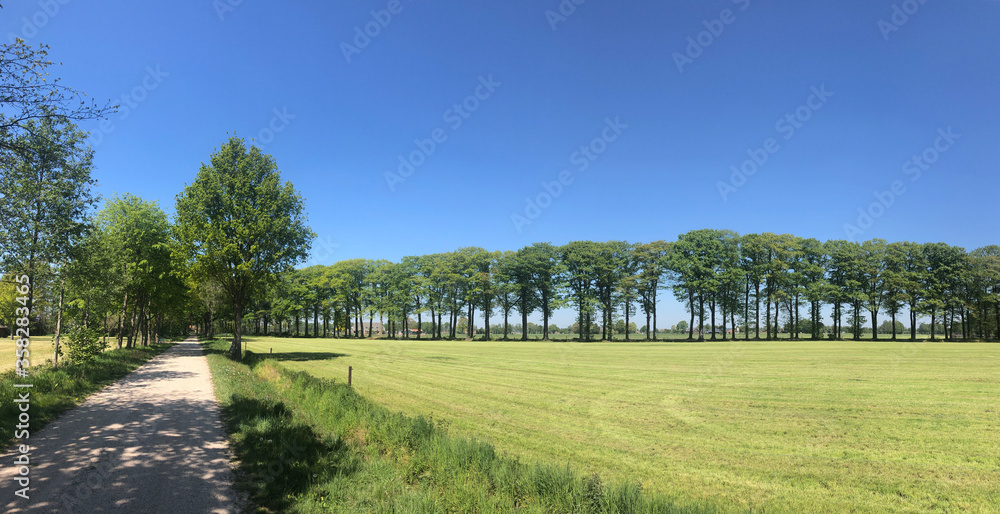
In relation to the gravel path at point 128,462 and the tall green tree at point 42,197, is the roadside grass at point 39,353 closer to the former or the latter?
the tall green tree at point 42,197

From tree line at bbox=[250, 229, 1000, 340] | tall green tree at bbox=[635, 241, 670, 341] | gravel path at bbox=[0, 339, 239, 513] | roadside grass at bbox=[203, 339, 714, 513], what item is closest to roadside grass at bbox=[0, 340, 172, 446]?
gravel path at bbox=[0, 339, 239, 513]

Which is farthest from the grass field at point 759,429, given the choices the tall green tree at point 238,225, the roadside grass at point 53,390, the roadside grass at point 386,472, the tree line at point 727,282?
the tree line at point 727,282

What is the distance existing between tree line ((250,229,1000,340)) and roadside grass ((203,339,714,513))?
6318cm

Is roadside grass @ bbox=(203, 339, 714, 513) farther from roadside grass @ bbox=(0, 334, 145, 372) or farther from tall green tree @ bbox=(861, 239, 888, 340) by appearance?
tall green tree @ bbox=(861, 239, 888, 340)

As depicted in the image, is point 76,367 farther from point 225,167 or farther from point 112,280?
point 225,167

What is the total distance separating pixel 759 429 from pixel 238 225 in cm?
3178

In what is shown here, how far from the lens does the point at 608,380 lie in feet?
68.3

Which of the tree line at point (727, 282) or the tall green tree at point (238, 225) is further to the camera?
the tree line at point (727, 282)

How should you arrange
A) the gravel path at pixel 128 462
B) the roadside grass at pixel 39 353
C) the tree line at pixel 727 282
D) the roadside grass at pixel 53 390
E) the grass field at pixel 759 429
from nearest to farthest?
the gravel path at pixel 128 462 < the grass field at pixel 759 429 < the roadside grass at pixel 53 390 < the roadside grass at pixel 39 353 < the tree line at pixel 727 282

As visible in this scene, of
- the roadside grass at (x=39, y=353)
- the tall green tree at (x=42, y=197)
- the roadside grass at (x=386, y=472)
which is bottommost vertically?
the roadside grass at (x=39, y=353)

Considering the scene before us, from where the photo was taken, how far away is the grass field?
7.55 metres

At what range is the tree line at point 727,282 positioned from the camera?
214 ft

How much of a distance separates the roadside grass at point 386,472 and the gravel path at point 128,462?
53 cm

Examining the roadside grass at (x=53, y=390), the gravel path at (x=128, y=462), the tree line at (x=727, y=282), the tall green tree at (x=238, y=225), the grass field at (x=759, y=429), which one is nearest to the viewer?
the gravel path at (x=128, y=462)
